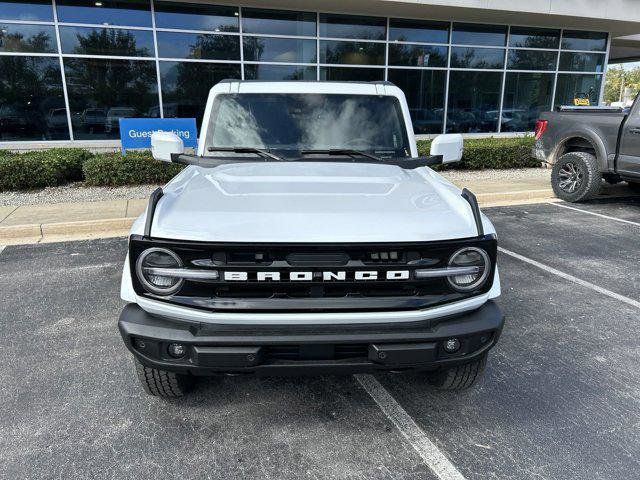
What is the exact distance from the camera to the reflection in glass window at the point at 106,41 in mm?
12531

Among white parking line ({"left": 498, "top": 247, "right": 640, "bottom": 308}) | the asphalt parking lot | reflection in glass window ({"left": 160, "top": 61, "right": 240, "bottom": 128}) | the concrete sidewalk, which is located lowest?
the asphalt parking lot

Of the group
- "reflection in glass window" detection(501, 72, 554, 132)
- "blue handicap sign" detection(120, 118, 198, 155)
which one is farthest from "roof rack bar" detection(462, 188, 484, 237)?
"reflection in glass window" detection(501, 72, 554, 132)

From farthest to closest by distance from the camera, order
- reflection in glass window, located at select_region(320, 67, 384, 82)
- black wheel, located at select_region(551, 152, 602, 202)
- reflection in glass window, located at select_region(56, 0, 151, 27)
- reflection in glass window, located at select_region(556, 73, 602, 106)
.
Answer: reflection in glass window, located at select_region(556, 73, 602, 106), reflection in glass window, located at select_region(320, 67, 384, 82), reflection in glass window, located at select_region(56, 0, 151, 27), black wheel, located at select_region(551, 152, 602, 202)

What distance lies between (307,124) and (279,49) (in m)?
11.7

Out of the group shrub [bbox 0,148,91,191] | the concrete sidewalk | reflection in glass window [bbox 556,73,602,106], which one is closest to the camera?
the concrete sidewalk

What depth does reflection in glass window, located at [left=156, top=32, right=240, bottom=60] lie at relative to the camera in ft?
43.6

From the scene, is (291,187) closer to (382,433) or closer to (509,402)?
(382,433)

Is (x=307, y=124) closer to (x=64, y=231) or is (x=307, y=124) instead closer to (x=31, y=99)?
(x=64, y=231)

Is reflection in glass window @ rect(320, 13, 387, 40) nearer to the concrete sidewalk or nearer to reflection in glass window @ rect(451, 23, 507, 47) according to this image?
reflection in glass window @ rect(451, 23, 507, 47)

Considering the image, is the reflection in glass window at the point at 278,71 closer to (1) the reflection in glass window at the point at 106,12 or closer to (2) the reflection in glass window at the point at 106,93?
(2) the reflection in glass window at the point at 106,93

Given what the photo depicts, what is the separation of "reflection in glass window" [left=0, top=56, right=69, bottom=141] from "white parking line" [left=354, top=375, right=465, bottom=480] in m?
12.8

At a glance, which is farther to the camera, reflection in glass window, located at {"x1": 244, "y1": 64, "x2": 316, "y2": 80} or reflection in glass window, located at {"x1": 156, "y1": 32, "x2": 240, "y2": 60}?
reflection in glass window, located at {"x1": 244, "y1": 64, "x2": 316, "y2": 80}

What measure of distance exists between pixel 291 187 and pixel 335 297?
2.51 feet

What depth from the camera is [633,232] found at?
7.04 metres
